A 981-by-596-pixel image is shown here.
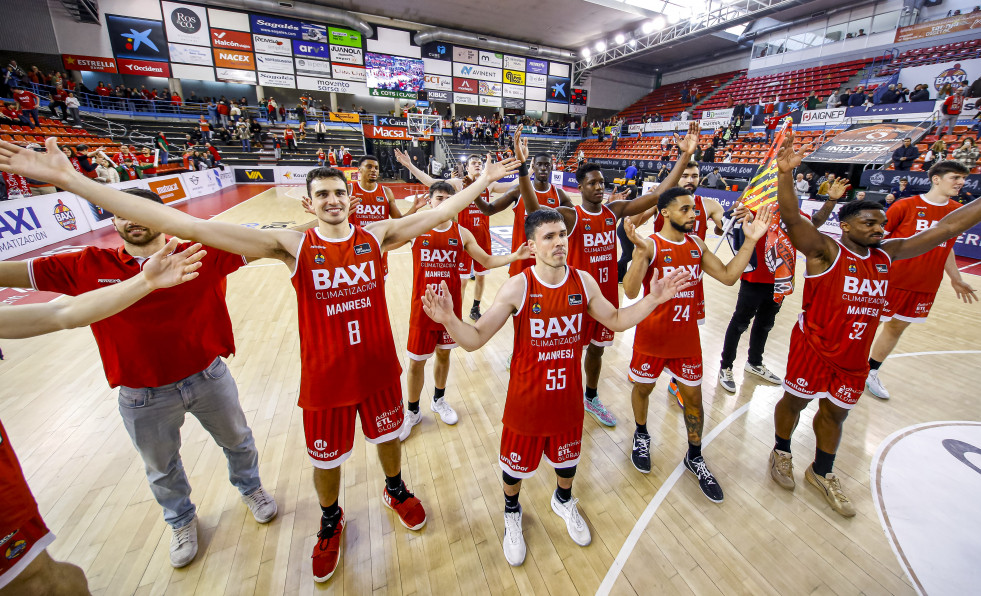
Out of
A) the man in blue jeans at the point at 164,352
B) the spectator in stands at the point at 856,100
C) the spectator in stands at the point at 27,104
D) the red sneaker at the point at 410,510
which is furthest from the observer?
the spectator in stands at the point at 856,100

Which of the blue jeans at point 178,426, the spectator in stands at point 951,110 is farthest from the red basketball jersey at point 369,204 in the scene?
the spectator in stands at point 951,110

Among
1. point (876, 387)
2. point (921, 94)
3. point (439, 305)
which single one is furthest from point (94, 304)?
point (921, 94)

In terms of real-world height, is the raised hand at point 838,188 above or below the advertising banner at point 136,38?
below

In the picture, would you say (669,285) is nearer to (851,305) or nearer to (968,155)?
(851,305)

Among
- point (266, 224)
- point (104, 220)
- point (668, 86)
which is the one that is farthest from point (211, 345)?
point (668, 86)

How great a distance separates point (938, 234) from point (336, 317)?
4.29m

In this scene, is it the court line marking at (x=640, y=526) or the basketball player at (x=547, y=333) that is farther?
the court line marking at (x=640, y=526)

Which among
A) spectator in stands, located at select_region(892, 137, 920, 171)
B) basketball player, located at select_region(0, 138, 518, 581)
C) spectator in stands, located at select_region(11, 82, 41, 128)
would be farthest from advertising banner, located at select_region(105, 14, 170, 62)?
spectator in stands, located at select_region(892, 137, 920, 171)

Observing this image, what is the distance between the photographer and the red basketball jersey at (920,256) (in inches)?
158

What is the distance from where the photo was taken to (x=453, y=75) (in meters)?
26.8

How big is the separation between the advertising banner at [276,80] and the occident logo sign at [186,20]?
10.8 ft

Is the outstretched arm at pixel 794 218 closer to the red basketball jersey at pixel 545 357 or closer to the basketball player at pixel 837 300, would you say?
the basketball player at pixel 837 300

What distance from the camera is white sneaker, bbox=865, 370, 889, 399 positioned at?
4.26m

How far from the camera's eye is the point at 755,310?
4410mm
